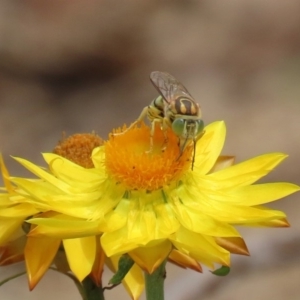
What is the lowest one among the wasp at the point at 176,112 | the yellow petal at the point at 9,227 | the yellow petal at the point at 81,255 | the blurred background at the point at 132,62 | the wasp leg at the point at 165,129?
the blurred background at the point at 132,62

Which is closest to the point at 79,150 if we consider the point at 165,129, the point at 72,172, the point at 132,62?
the point at 72,172

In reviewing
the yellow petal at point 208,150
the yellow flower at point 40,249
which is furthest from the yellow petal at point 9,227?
the yellow petal at point 208,150

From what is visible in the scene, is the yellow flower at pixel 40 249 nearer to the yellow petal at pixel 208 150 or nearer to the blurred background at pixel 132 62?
the yellow petal at pixel 208 150

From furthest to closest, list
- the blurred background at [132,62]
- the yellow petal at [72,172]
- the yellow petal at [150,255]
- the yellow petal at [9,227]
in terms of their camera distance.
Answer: the blurred background at [132,62] < the yellow petal at [72,172] < the yellow petal at [9,227] < the yellow petal at [150,255]

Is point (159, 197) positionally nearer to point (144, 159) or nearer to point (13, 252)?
point (144, 159)

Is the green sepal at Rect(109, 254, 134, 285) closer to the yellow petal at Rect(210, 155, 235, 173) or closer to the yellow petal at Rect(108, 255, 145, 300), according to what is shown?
the yellow petal at Rect(108, 255, 145, 300)

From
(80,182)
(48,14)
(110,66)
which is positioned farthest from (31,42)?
(80,182)

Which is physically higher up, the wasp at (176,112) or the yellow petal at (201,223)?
the wasp at (176,112)
